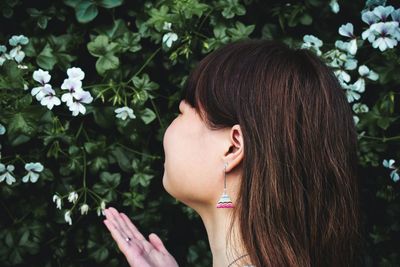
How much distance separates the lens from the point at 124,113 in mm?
1960

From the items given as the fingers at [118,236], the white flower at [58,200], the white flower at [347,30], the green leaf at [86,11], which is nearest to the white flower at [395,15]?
the white flower at [347,30]

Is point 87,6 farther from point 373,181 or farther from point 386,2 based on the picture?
point 373,181

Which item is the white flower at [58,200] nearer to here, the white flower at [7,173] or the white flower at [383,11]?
the white flower at [7,173]

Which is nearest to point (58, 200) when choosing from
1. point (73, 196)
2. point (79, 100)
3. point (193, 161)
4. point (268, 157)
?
point (73, 196)

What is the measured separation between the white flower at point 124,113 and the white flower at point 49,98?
0.18m

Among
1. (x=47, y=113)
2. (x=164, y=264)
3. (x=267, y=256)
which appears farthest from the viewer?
(x=47, y=113)

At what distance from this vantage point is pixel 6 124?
1893 millimetres

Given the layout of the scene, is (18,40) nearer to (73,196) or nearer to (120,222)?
(73,196)

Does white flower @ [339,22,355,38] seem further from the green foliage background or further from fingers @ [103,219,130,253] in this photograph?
fingers @ [103,219,130,253]

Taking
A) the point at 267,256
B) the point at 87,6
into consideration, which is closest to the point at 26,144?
the point at 87,6

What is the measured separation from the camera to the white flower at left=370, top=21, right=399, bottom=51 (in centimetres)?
191

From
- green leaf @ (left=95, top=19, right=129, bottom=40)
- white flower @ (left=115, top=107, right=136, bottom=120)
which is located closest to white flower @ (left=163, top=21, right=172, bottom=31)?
green leaf @ (left=95, top=19, right=129, bottom=40)

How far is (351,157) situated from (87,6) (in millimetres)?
914

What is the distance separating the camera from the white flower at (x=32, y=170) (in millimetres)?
1941
